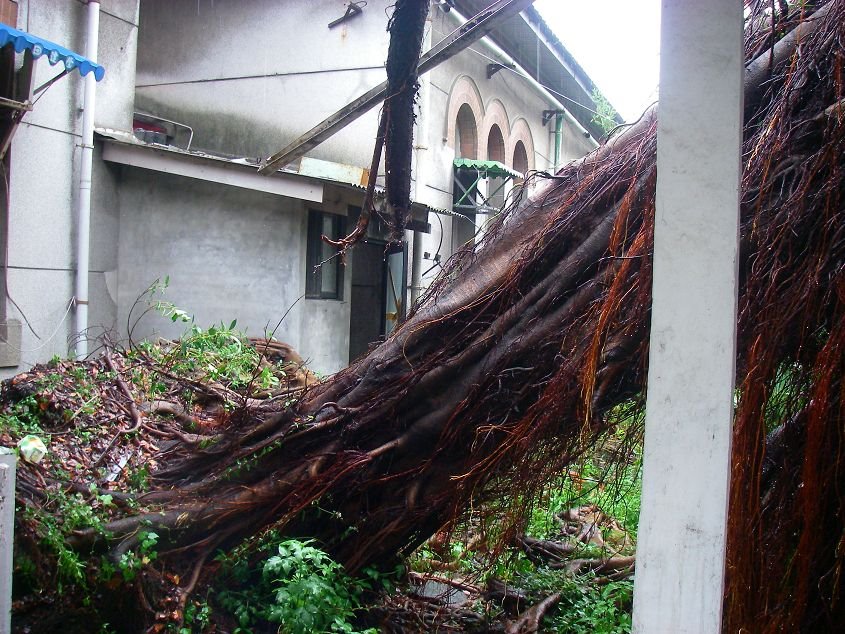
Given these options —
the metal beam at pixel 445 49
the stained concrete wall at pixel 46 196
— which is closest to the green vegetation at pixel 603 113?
the stained concrete wall at pixel 46 196

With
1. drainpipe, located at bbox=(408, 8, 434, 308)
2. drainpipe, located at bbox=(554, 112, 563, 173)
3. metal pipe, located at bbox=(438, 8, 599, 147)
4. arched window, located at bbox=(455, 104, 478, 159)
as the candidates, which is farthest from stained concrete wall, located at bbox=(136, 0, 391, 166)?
drainpipe, located at bbox=(554, 112, 563, 173)

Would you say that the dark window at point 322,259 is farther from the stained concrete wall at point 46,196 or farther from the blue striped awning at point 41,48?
the blue striped awning at point 41,48

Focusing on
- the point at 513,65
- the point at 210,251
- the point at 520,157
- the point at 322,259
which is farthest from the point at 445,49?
the point at 520,157

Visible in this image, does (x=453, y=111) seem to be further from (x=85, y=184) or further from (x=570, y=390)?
(x=570, y=390)

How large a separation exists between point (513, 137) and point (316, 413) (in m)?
12.2

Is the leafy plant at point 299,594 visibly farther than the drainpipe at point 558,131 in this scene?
No

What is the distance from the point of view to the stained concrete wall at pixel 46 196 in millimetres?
7602

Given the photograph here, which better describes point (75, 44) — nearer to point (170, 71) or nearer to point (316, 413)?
point (170, 71)

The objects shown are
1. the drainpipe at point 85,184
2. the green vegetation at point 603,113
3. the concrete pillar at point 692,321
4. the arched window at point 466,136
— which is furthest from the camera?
the green vegetation at point 603,113

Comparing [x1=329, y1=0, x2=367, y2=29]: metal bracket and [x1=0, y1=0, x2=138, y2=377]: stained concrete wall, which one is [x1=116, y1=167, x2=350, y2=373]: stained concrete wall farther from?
[x1=329, y1=0, x2=367, y2=29]: metal bracket

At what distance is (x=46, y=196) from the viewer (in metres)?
7.90

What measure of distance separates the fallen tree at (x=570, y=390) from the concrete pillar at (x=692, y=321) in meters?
0.90

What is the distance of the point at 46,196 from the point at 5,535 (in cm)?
561

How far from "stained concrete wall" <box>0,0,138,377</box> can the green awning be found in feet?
19.7
